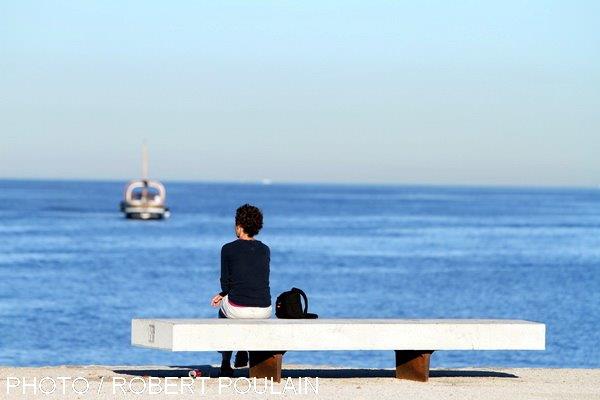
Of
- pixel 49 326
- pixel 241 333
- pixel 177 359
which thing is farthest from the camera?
pixel 49 326

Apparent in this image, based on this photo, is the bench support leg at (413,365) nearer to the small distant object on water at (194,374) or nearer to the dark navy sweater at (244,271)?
the dark navy sweater at (244,271)

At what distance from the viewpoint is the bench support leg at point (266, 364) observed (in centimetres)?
1405

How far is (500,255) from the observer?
77.0m

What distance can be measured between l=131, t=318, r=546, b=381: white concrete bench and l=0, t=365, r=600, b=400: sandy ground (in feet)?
0.90

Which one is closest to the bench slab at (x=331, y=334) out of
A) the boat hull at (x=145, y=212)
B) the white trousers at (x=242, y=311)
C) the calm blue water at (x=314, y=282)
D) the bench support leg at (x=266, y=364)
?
the white trousers at (x=242, y=311)

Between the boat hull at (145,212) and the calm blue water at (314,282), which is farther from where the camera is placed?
the boat hull at (145,212)

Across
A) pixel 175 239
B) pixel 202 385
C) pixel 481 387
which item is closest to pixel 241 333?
pixel 202 385

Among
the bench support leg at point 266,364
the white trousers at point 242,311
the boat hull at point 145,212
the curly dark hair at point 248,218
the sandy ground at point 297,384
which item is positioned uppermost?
the boat hull at point 145,212

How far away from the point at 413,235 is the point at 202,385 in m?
85.8

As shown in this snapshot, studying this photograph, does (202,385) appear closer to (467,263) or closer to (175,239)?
(467,263)

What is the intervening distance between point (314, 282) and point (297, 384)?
40384 mm

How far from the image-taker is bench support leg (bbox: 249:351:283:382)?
1405 cm

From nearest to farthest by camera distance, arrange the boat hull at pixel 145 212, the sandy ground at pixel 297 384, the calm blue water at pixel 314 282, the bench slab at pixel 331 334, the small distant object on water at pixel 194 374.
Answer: the sandy ground at pixel 297 384
the bench slab at pixel 331 334
the small distant object on water at pixel 194 374
the calm blue water at pixel 314 282
the boat hull at pixel 145 212

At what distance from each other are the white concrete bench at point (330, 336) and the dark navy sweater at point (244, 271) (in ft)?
A: 1.15
